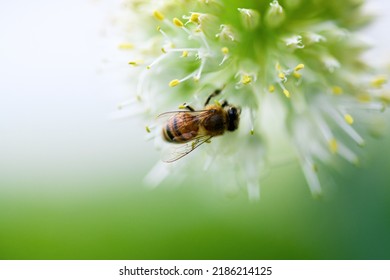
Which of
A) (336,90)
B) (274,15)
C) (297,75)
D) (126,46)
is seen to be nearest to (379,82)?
(336,90)

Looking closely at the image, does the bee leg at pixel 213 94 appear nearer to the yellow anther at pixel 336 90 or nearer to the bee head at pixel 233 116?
the bee head at pixel 233 116

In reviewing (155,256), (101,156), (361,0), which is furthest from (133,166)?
(361,0)

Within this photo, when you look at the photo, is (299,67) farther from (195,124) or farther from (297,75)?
(195,124)

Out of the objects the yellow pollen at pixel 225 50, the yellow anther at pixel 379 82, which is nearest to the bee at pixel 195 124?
the yellow pollen at pixel 225 50

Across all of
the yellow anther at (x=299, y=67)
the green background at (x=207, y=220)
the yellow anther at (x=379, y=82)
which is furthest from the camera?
the green background at (x=207, y=220)

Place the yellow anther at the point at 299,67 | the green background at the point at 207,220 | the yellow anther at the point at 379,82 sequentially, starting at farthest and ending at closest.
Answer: the green background at the point at 207,220 < the yellow anther at the point at 379,82 < the yellow anther at the point at 299,67

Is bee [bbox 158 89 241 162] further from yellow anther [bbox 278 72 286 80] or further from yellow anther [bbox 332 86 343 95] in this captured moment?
yellow anther [bbox 332 86 343 95]

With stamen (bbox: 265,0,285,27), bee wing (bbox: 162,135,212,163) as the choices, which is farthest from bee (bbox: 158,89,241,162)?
stamen (bbox: 265,0,285,27)
